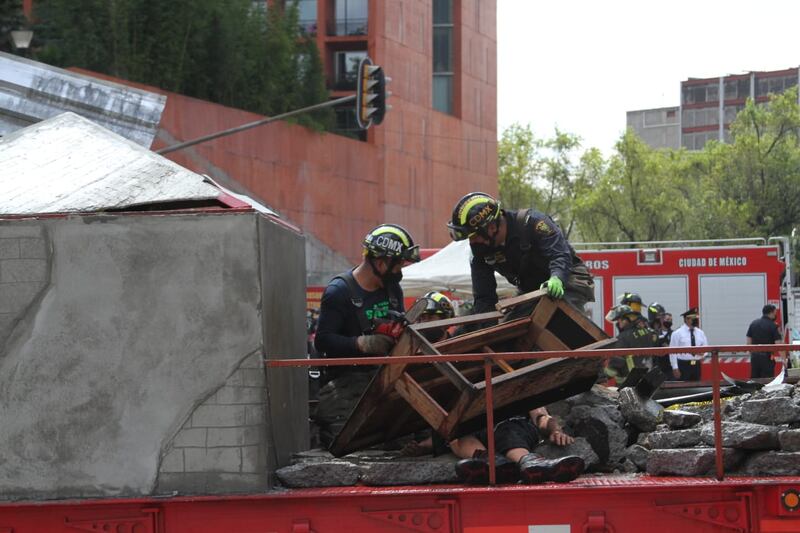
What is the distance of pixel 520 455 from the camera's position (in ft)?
20.6

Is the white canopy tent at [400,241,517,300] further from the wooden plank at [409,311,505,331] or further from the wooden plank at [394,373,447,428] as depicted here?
the wooden plank at [394,373,447,428]

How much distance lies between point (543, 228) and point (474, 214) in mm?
531

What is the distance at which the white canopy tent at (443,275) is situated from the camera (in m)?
18.1

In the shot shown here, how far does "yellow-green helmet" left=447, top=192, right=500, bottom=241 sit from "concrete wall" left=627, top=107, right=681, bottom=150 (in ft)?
418

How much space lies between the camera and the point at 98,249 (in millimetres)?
6004

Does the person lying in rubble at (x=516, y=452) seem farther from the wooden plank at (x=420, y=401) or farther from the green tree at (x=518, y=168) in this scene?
the green tree at (x=518, y=168)

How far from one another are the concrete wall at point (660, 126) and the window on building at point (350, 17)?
90.8 metres

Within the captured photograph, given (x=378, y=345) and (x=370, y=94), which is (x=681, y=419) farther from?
(x=370, y=94)

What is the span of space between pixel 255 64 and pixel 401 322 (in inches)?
1091

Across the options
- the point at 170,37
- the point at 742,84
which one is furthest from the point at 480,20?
the point at 742,84

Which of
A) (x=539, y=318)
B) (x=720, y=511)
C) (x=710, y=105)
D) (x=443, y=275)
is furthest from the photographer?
(x=710, y=105)

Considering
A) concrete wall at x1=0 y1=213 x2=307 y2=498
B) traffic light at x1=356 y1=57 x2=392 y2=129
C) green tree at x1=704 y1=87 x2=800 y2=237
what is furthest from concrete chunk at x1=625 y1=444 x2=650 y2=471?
green tree at x1=704 y1=87 x2=800 y2=237

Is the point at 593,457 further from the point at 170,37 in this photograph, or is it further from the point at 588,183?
the point at 588,183

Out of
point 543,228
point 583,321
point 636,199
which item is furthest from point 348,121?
point 583,321
